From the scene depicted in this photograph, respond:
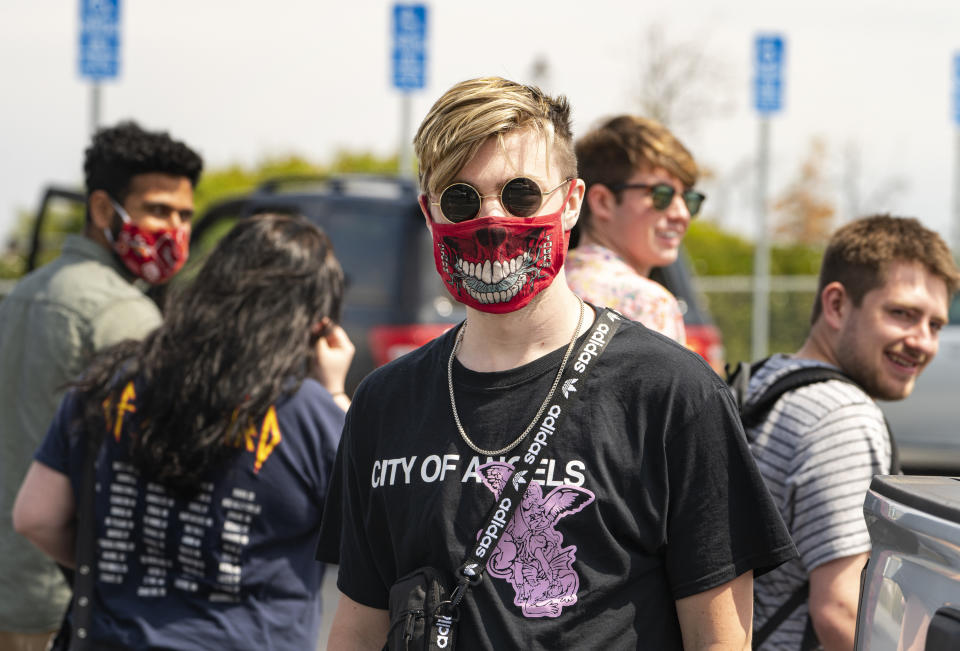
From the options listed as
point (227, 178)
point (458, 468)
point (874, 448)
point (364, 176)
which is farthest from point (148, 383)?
point (227, 178)

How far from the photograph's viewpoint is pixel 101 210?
397 cm

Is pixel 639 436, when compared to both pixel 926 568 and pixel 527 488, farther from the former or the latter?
pixel 926 568

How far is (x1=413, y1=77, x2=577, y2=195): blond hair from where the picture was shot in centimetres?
204

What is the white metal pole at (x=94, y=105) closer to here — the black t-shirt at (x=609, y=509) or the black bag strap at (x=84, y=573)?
the black bag strap at (x=84, y=573)

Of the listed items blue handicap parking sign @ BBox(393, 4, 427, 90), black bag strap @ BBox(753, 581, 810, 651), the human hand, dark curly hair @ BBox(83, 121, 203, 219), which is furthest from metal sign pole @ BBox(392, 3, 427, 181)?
black bag strap @ BBox(753, 581, 810, 651)

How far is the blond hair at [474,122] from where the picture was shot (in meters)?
2.04

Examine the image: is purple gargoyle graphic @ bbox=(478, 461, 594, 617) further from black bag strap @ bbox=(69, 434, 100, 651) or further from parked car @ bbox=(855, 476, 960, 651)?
black bag strap @ bbox=(69, 434, 100, 651)

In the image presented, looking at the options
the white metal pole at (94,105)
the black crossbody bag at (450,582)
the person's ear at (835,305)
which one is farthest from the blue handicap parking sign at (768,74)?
the black crossbody bag at (450,582)

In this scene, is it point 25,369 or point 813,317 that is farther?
point 25,369

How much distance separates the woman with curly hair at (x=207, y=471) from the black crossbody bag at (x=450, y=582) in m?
0.82

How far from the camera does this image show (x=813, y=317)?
3.14m

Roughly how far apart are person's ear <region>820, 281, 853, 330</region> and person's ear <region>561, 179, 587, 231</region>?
1.07 metres

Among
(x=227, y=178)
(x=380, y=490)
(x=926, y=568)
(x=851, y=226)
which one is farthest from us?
(x=227, y=178)

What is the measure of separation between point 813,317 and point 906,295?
270 mm
